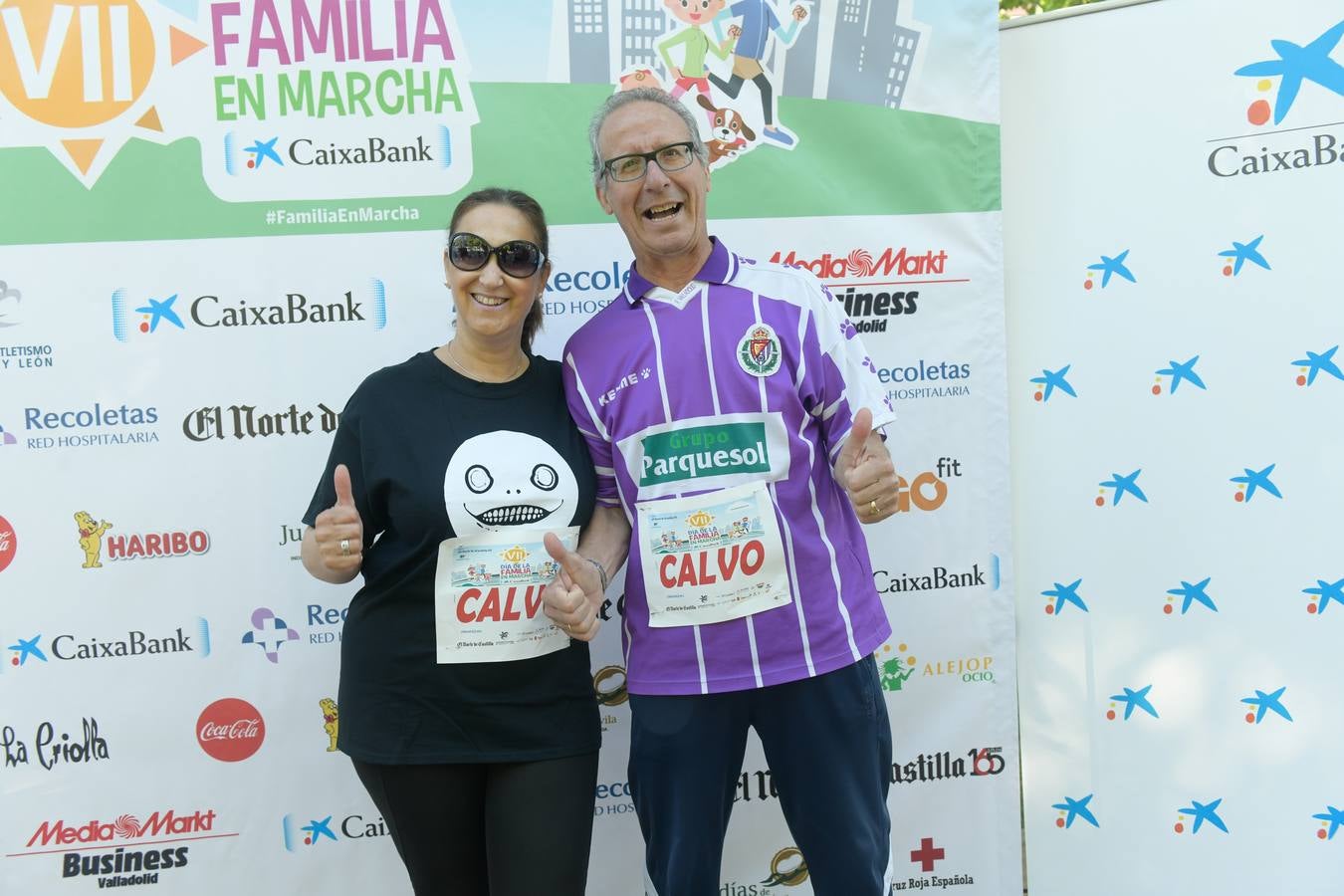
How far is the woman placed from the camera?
1.93 meters

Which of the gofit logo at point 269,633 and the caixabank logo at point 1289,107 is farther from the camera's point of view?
the gofit logo at point 269,633

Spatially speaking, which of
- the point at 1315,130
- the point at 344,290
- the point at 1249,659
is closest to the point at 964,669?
the point at 1249,659

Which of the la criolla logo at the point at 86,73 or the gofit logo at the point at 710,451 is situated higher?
the la criolla logo at the point at 86,73

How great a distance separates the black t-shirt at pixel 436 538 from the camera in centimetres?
193

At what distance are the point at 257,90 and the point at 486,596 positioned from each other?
65.5 inches

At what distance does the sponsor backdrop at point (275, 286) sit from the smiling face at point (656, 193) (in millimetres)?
686

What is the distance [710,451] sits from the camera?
2.00 m

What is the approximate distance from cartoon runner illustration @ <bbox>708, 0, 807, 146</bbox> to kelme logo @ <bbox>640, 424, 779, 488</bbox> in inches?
48.1

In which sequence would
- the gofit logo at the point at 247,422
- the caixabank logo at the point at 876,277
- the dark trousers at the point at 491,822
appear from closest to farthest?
the dark trousers at the point at 491,822, the gofit logo at the point at 247,422, the caixabank logo at the point at 876,277

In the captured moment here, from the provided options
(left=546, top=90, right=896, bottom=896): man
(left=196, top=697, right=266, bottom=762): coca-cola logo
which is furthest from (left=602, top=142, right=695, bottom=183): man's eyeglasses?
(left=196, top=697, right=266, bottom=762): coca-cola logo

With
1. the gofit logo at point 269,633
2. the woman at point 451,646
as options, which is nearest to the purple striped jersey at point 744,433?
the woman at point 451,646

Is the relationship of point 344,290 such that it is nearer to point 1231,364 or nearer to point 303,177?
point 303,177

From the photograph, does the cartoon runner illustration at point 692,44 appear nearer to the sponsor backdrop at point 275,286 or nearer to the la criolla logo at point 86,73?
the sponsor backdrop at point 275,286

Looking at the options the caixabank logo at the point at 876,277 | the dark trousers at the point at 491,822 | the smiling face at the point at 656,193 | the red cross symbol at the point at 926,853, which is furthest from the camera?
the red cross symbol at the point at 926,853
